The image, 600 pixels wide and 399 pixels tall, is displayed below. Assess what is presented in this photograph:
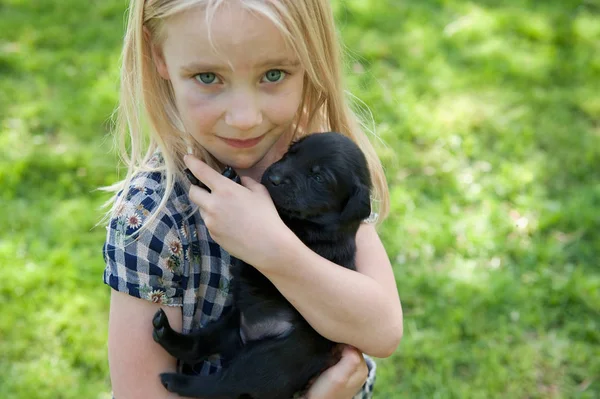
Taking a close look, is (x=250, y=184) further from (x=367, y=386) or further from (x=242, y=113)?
(x=367, y=386)

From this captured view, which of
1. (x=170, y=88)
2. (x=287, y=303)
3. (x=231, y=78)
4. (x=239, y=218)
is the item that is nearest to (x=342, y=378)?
(x=287, y=303)

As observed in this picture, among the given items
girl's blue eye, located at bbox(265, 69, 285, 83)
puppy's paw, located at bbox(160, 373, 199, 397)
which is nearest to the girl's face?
girl's blue eye, located at bbox(265, 69, 285, 83)

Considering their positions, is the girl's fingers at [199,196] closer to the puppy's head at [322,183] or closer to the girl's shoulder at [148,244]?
the girl's shoulder at [148,244]

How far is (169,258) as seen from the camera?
84.0 inches

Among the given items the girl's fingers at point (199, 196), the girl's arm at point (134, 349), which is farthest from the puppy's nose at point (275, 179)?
the girl's arm at point (134, 349)

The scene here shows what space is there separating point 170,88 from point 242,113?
0.44m

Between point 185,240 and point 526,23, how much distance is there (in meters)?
5.69

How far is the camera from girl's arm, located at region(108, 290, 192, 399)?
82.8 inches

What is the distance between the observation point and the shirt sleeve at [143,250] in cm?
208

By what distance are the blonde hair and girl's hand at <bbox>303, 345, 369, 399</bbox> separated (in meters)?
0.61

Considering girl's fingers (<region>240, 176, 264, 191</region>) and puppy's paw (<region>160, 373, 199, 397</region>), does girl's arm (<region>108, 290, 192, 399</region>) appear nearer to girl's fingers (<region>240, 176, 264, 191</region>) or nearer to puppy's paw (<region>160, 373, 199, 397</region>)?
puppy's paw (<region>160, 373, 199, 397</region>)

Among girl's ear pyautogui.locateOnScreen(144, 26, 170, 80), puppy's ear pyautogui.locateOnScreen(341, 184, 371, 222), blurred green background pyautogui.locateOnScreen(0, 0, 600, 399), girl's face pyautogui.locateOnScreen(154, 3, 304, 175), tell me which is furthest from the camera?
blurred green background pyautogui.locateOnScreen(0, 0, 600, 399)

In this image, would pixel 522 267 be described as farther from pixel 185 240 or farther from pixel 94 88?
pixel 94 88

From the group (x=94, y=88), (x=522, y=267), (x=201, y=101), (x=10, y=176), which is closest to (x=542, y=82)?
(x=522, y=267)
